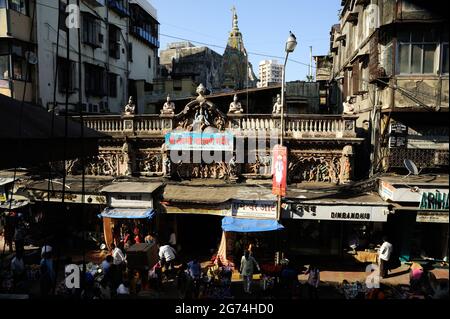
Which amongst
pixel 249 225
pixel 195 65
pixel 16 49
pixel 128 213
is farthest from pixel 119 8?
pixel 249 225

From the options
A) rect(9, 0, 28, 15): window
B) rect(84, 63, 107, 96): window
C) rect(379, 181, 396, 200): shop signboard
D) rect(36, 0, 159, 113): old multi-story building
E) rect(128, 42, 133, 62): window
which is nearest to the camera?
rect(379, 181, 396, 200): shop signboard

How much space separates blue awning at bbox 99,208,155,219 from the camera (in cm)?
1357

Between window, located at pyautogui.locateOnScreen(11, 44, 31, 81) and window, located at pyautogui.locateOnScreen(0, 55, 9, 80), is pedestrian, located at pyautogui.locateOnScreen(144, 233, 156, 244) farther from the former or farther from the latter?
window, located at pyautogui.locateOnScreen(0, 55, 9, 80)

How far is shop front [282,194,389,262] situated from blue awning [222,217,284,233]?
0.67 metres

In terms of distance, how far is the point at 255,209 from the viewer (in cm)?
1302

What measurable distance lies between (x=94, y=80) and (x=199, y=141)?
11378 millimetres

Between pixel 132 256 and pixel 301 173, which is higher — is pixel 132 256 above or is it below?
below

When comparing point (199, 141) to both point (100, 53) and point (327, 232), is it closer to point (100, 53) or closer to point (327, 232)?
point (327, 232)

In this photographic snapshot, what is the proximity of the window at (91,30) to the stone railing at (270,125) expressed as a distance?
8.22m

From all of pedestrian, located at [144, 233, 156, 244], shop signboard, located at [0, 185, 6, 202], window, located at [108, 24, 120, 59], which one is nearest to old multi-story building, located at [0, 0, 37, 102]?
shop signboard, located at [0, 185, 6, 202]

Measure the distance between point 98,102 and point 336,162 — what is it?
1635 cm
